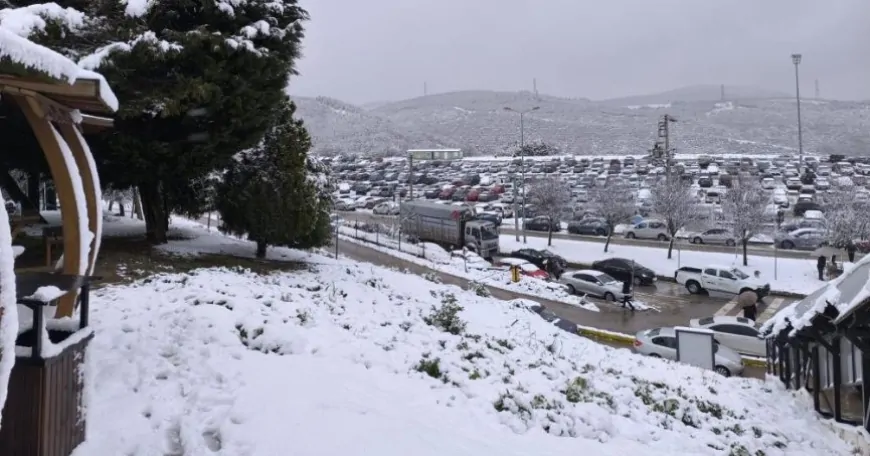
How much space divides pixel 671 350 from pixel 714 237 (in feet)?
74.2

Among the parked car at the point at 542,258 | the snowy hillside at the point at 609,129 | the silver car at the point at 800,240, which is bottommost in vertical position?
the parked car at the point at 542,258

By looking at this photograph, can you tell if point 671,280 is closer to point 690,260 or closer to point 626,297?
point 690,260

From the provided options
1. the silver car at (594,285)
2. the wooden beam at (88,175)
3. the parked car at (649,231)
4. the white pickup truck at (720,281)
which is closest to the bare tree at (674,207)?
the parked car at (649,231)

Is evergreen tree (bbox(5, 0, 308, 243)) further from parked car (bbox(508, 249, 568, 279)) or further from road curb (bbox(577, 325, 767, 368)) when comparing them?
parked car (bbox(508, 249, 568, 279))

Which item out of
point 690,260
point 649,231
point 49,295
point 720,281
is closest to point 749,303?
point 720,281

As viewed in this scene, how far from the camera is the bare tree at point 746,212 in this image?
3045 cm

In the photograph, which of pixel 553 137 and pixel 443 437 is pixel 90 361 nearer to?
pixel 443 437

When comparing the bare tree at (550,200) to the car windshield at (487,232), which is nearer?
the car windshield at (487,232)

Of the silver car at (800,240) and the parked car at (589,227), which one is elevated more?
the parked car at (589,227)

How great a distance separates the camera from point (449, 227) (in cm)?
3609

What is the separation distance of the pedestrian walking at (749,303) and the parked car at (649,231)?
1261cm

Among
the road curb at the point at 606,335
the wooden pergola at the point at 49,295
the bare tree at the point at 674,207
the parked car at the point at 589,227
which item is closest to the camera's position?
the wooden pergola at the point at 49,295

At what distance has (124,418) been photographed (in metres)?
5.90

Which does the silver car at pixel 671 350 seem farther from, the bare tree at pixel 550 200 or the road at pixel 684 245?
the bare tree at pixel 550 200
